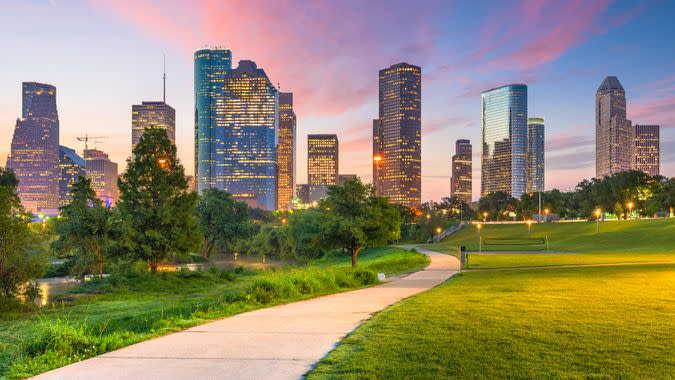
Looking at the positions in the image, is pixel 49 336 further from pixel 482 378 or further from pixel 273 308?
pixel 482 378

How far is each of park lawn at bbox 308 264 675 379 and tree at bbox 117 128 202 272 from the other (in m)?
26.9

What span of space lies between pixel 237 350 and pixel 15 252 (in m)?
23.3

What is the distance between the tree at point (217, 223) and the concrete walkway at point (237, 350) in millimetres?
62259

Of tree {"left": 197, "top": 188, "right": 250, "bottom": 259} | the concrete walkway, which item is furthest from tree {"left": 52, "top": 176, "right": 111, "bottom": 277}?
tree {"left": 197, "top": 188, "right": 250, "bottom": 259}

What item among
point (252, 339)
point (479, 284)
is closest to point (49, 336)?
point (252, 339)

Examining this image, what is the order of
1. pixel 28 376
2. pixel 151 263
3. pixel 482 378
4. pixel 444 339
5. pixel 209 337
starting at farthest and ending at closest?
pixel 151 263
pixel 209 337
pixel 444 339
pixel 28 376
pixel 482 378

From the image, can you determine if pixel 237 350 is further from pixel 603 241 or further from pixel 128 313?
pixel 603 241

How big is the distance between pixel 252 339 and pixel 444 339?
3.09m

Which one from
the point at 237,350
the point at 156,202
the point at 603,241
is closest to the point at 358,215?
the point at 156,202

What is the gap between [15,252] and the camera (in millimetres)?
24750

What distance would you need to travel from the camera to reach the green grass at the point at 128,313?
23.5ft

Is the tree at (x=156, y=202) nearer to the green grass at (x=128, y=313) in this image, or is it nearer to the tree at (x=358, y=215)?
the green grass at (x=128, y=313)

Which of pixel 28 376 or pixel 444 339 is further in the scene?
pixel 444 339

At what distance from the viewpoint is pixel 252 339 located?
7.86 meters
